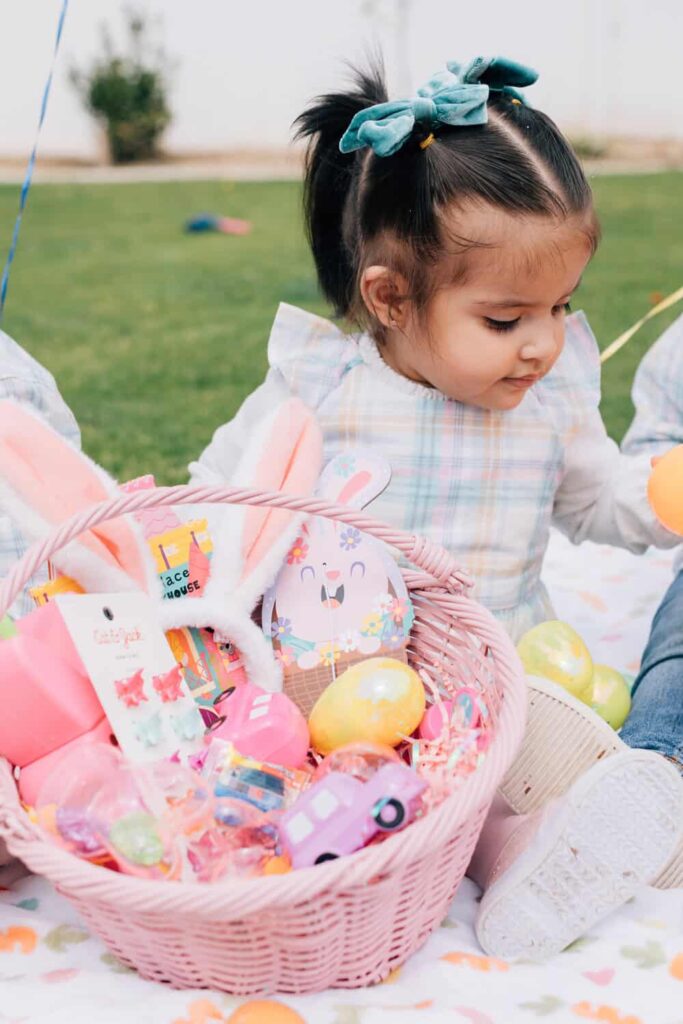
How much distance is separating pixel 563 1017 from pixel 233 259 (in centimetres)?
415

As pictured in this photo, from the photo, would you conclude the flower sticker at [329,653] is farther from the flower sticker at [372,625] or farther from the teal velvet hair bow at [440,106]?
the teal velvet hair bow at [440,106]

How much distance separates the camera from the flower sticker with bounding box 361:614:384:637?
45.6 inches

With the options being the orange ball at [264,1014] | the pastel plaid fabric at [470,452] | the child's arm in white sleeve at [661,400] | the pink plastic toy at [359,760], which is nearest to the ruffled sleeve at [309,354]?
the pastel plaid fabric at [470,452]

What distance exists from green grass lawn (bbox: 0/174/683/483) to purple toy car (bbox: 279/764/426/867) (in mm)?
1409

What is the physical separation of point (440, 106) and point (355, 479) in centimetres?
40

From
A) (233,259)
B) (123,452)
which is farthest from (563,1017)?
(233,259)

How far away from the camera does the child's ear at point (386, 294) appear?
129 cm

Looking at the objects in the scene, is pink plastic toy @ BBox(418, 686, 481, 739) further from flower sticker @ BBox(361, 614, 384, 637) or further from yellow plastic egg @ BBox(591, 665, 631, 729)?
yellow plastic egg @ BBox(591, 665, 631, 729)

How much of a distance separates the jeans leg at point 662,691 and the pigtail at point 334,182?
0.54 metres

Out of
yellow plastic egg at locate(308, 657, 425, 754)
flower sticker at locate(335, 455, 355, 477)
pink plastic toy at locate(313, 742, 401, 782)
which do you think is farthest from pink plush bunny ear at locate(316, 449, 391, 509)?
pink plastic toy at locate(313, 742, 401, 782)

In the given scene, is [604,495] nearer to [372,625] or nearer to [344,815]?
[372,625]

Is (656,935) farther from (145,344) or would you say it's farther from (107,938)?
(145,344)

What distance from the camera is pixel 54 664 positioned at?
100 cm

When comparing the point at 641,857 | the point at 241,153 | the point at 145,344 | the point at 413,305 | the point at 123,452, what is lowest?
the point at 241,153
